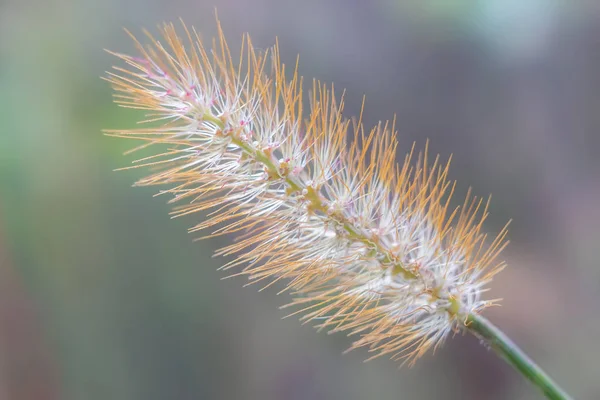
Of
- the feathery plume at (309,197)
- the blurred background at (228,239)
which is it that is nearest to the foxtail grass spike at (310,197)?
the feathery plume at (309,197)

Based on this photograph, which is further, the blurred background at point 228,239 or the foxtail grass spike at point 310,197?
the blurred background at point 228,239

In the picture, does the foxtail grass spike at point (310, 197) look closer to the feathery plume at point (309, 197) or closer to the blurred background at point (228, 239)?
the feathery plume at point (309, 197)

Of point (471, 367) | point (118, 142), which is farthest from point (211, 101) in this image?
point (471, 367)

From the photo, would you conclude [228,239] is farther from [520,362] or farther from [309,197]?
[520,362]

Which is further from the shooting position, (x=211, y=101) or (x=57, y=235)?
(x=57, y=235)

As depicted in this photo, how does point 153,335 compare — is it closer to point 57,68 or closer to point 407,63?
point 57,68

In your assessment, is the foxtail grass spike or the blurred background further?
the blurred background

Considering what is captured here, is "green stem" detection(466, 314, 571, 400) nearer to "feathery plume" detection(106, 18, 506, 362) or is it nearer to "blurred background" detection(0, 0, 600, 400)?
"feathery plume" detection(106, 18, 506, 362)

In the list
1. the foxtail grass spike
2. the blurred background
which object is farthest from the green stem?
the blurred background
